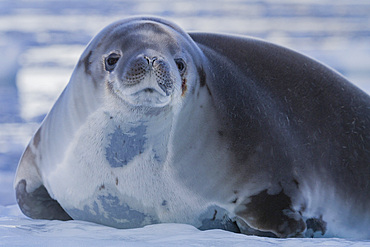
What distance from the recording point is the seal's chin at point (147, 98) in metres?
2.07

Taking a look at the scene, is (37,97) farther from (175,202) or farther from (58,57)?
(175,202)

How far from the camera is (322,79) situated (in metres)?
2.98

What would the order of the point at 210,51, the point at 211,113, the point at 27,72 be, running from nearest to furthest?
the point at 211,113, the point at 210,51, the point at 27,72

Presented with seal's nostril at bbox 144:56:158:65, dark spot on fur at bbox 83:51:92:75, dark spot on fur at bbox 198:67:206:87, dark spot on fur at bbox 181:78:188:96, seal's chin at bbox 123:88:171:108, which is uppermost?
dark spot on fur at bbox 198:67:206:87

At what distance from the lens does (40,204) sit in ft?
9.20

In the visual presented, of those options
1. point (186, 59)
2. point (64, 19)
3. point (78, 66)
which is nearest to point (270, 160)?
point (186, 59)

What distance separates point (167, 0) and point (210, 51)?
44.0 feet

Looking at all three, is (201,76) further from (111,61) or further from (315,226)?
(315,226)

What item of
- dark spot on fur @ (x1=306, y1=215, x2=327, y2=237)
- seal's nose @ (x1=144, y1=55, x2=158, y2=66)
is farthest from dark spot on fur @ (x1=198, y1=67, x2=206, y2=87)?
dark spot on fur @ (x1=306, y1=215, x2=327, y2=237)

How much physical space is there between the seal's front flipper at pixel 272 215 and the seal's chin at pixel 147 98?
612mm

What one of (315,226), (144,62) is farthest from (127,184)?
(315,226)

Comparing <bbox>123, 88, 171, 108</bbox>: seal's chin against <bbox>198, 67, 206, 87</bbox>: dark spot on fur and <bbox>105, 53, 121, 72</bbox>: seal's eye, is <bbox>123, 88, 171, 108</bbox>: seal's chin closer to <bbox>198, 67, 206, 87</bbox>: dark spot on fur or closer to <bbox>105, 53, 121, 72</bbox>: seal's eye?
<bbox>105, 53, 121, 72</bbox>: seal's eye

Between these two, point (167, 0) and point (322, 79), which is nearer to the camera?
point (322, 79)

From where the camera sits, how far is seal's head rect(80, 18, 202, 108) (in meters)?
2.05
